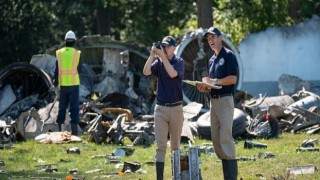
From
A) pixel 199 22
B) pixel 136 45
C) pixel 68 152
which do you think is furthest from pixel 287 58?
pixel 68 152

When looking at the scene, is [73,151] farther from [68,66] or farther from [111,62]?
[111,62]

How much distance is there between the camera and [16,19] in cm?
3525

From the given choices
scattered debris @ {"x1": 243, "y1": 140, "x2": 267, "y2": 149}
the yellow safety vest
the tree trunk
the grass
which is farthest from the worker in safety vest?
the tree trunk

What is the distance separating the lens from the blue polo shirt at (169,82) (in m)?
11.6

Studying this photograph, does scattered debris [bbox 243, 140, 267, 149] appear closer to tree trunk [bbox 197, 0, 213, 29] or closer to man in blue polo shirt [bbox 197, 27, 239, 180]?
man in blue polo shirt [bbox 197, 27, 239, 180]

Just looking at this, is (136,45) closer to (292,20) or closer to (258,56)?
(258,56)

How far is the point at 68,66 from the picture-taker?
18.2 m

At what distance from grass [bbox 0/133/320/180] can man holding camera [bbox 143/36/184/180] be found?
82 cm

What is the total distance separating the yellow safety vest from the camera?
59.3ft

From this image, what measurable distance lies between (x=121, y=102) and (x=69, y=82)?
4088 mm

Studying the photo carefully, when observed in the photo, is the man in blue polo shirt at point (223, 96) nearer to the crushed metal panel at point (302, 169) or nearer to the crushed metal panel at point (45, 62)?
the crushed metal panel at point (302, 169)

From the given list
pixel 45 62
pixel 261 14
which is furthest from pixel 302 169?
pixel 261 14

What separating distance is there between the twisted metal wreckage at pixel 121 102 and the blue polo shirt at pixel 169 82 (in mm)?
4965

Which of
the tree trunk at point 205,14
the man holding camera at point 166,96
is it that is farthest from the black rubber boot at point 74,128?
the tree trunk at point 205,14
